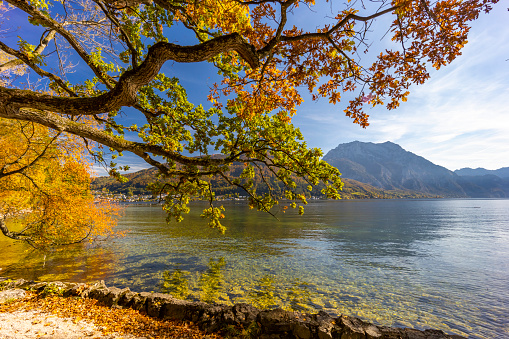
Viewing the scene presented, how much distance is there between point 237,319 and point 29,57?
10.4 metres

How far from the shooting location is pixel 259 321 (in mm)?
7520

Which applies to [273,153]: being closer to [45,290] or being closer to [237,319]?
[237,319]

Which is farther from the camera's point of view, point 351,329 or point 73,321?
point 73,321

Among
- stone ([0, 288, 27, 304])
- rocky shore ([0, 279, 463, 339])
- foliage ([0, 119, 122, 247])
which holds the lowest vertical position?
rocky shore ([0, 279, 463, 339])

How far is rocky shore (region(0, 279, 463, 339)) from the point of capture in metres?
6.91

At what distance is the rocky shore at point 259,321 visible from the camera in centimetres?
691

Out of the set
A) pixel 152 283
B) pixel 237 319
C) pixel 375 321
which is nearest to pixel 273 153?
pixel 237 319

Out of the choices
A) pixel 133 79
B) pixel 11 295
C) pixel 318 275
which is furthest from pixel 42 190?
pixel 318 275

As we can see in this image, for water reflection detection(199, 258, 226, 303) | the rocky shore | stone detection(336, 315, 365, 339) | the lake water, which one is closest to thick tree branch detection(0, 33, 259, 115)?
the rocky shore

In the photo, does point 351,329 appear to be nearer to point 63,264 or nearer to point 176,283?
point 176,283

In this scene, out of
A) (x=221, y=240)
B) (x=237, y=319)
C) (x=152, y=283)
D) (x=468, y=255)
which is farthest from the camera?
(x=221, y=240)

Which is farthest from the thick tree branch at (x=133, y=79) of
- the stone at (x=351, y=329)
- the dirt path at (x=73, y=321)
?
the stone at (x=351, y=329)

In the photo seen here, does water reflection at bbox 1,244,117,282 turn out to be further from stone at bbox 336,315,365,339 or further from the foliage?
stone at bbox 336,315,365,339

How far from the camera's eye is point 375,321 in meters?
11.3
